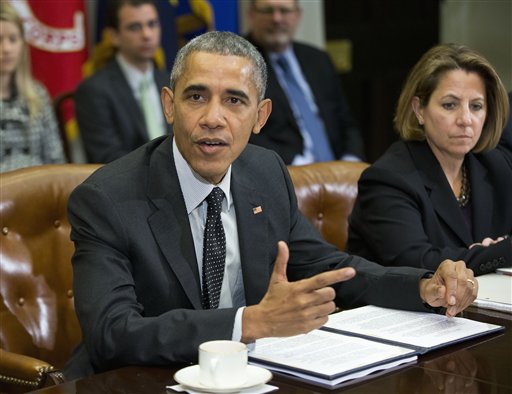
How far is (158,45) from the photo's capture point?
17.8 ft

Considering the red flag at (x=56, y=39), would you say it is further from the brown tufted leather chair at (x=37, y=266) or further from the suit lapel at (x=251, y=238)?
the suit lapel at (x=251, y=238)

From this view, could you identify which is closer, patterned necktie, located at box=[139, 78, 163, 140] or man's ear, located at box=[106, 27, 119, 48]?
patterned necktie, located at box=[139, 78, 163, 140]

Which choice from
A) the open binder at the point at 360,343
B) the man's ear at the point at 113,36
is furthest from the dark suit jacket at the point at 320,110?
the open binder at the point at 360,343

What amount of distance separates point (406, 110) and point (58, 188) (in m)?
1.15

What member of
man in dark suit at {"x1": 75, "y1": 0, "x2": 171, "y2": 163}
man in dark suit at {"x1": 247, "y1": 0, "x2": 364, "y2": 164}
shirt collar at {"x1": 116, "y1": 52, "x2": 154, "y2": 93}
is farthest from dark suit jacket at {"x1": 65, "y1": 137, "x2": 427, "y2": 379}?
shirt collar at {"x1": 116, "y1": 52, "x2": 154, "y2": 93}

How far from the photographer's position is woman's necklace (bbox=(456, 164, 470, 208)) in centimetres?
312

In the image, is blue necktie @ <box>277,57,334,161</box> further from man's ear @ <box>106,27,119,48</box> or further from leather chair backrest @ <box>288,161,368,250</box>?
leather chair backrest @ <box>288,161,368,250</box>

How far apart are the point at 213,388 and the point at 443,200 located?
4.94ft

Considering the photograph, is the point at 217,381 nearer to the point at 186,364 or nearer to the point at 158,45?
the point at 186,364

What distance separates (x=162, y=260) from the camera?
85.7 inches

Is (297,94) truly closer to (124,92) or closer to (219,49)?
(124,92)

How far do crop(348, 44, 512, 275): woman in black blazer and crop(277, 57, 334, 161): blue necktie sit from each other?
188 cm

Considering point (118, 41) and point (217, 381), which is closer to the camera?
point (217, 381)

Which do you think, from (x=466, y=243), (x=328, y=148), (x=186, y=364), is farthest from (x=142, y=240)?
(x=328, y=148)
